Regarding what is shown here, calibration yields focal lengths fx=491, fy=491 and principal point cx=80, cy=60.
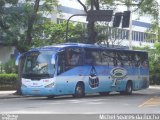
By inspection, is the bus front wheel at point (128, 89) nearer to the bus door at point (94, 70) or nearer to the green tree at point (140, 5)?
the bus door at point (94, 70)

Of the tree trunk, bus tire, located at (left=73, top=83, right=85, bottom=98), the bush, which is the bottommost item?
the bush

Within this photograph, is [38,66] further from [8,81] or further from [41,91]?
[8,81]

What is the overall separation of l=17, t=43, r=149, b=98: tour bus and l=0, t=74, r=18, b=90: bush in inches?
375

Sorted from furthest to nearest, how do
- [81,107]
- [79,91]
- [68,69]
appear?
[79,91]
[68,69]
[81,107]

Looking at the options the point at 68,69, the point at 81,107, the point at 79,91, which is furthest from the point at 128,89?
the point at 81,107

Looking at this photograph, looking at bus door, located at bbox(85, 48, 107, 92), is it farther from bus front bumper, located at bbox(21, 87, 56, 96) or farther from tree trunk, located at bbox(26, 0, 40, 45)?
tree trunk, located at bbox(26, 0, 40, 45)

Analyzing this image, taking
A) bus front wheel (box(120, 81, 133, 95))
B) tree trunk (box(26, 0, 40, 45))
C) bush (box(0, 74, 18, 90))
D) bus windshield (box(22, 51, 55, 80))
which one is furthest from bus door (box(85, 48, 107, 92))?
bush (box(0, 74, 18, 90))

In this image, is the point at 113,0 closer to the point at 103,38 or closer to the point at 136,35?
the point at 103,38

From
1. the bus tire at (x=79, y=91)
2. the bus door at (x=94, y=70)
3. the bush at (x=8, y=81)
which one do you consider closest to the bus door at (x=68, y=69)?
the bus tire at (x=79, y=91)

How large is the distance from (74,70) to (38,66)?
87.2 inches

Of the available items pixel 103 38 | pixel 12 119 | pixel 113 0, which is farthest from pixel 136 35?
pixel 12 119

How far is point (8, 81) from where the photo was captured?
40.1 m

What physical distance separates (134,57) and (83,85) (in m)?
6.59

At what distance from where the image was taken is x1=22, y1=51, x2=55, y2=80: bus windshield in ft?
88.8
